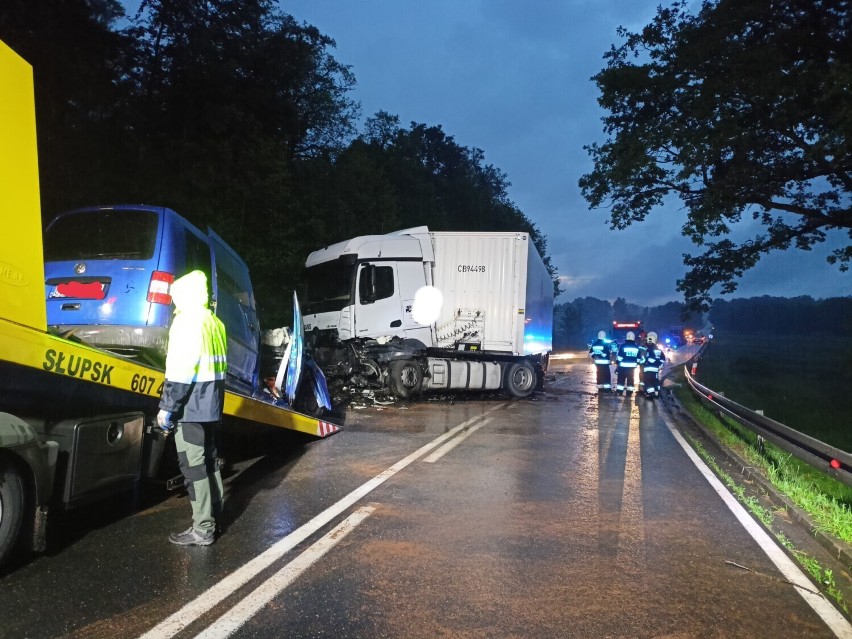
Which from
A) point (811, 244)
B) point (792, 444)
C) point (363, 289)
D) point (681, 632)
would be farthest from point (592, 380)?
point (681, 632)

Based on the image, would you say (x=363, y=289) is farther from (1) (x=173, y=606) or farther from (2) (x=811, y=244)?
(2) (x=811, y=244)

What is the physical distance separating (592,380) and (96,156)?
16765 millimetres

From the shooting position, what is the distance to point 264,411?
6.33 meters

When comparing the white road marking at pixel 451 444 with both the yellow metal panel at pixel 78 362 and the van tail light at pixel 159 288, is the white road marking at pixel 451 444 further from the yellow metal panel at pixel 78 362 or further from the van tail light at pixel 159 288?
the van tail light at pixel 159 288

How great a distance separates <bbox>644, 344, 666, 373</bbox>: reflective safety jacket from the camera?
15305 mm

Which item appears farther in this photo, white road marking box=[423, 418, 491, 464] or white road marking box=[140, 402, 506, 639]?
white road marking box=[423, 418, 491, 464]

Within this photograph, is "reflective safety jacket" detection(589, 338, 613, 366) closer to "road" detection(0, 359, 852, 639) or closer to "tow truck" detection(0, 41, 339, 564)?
"road" detection(0, 359, 852, 639)

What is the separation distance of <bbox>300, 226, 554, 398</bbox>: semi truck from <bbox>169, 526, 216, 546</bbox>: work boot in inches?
337

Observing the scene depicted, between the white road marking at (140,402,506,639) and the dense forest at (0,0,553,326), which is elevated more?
the dense forest at (0,0,553,326)

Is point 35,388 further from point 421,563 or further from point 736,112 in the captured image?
point 736,112

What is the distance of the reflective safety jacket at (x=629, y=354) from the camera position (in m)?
15.5

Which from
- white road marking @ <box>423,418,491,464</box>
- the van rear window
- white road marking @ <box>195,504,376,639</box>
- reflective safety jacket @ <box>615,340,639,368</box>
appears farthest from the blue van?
reflective safety jacket @ <box>615,340,639,368</box>

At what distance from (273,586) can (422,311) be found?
1016 cm

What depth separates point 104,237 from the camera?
230 inches
